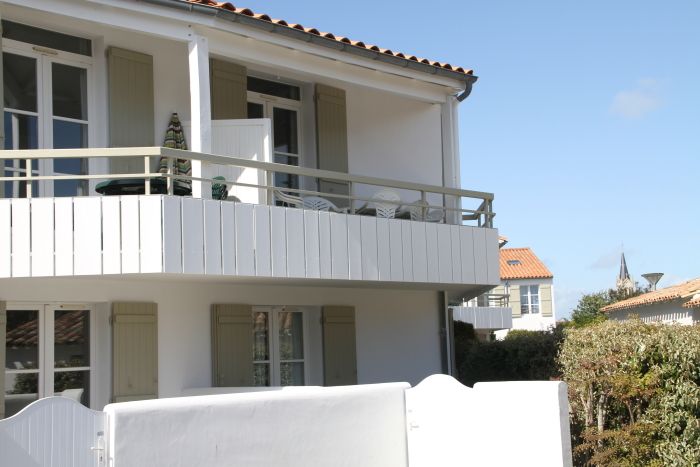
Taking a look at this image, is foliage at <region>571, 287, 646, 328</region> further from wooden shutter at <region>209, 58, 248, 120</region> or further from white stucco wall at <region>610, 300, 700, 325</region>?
wooden shutter at <region>209, 58, 248, 120</region>

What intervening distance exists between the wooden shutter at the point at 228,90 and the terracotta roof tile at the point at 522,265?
44974 millimetres

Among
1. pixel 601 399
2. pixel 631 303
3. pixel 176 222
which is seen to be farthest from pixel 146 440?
pixel 631 303

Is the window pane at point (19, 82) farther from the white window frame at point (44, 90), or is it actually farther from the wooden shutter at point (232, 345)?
the wooden shutter at point (232, 345)

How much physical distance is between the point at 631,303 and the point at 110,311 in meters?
25.9

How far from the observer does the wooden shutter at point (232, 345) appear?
41.3 feet

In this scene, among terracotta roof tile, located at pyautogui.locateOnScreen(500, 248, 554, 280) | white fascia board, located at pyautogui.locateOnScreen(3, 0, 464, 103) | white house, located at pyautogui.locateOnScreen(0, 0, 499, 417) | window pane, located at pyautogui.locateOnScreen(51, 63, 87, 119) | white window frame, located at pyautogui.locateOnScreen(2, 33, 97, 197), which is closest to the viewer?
white house, located at pyautogui.locateOnScreen(0, 0, 499, 417)

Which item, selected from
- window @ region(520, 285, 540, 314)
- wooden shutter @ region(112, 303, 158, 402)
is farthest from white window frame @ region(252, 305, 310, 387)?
window @ region(520, 285, 540, 314)

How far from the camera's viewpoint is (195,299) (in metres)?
12.5

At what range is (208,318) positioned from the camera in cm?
1267

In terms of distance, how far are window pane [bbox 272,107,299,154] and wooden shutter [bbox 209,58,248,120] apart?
1.13 meters

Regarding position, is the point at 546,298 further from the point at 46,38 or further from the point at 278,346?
the point at 46,38

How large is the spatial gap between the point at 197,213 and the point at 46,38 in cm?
339

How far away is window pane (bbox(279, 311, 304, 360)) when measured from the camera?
14.1 meters

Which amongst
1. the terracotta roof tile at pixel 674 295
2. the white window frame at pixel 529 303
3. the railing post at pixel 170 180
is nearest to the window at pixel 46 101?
the railing post at pixel 170 180
